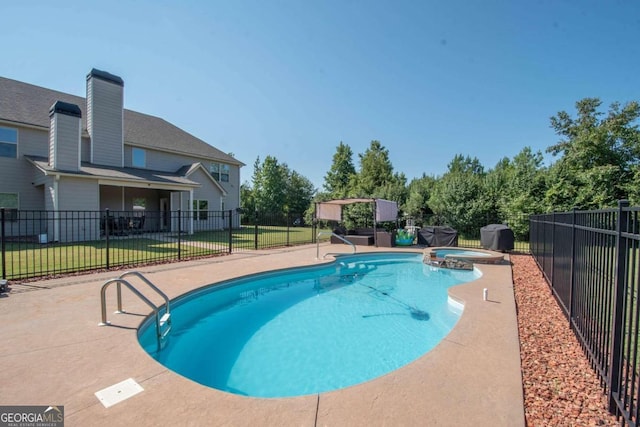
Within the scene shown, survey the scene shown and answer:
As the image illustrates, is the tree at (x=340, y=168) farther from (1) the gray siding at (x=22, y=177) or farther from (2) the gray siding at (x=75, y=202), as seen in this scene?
(1) the gray siding at (x=22, y=177)

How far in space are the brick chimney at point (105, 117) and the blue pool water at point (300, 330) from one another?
1454cm

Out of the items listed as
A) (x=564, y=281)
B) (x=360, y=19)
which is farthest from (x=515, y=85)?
(x=564, y=281)

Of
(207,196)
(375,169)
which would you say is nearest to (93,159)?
(207,196)

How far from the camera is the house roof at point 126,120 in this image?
14.8m

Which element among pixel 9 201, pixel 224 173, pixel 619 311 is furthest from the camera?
pixel 224 173

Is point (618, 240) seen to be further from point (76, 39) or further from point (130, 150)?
point (130, 150)

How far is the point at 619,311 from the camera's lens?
2500 millimetres

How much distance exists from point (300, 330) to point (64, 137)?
1536cm

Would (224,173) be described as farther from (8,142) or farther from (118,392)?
(118,392)

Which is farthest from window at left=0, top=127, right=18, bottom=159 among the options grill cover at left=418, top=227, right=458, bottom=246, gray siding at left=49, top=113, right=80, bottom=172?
grill cover at left=418, top=227, right=458, bottom=246

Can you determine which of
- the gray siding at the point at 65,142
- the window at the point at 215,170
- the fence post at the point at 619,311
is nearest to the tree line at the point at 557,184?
the window at the point at 215,170

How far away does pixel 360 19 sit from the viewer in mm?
10195

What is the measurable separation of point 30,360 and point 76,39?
37.2 ft

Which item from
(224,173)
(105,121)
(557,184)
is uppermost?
(105,121)
